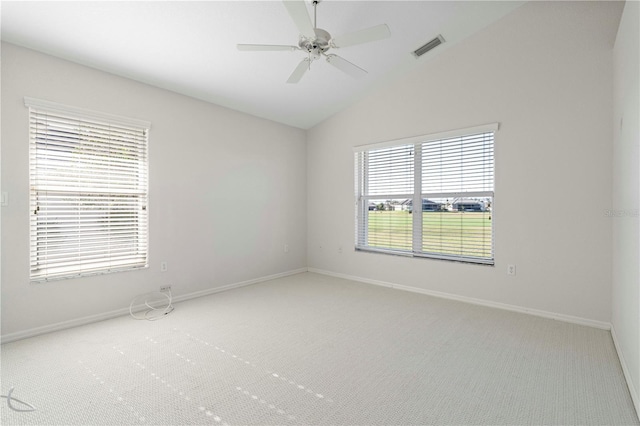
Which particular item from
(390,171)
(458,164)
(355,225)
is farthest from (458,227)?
(355,225)

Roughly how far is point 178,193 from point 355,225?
2.65 metres

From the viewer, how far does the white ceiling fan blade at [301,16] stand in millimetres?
1979

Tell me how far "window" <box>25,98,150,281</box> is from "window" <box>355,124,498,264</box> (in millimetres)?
3114

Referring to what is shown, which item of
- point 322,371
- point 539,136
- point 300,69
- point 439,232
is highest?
point 300,69

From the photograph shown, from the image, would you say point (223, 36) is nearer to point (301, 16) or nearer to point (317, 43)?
point (317, 43)

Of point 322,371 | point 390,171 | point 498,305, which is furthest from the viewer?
point 390,171

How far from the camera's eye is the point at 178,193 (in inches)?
155

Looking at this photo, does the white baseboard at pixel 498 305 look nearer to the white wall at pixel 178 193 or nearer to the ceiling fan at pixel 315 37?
the white wall at pixel 178 193

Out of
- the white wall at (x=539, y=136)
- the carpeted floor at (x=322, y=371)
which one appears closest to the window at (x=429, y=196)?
the white wall at (x=539, y=136)

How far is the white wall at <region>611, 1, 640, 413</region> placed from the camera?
6.43ft

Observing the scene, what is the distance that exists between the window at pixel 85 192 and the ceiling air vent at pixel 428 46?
337 cm

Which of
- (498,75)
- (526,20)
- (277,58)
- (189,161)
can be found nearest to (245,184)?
(189,161)

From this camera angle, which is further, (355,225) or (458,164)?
(355,225)

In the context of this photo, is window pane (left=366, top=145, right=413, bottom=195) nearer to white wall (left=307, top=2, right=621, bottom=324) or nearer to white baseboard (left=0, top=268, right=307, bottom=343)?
white wall (left=307, top=2, right=621, bottom=324)
